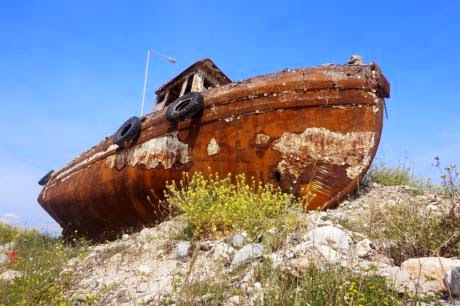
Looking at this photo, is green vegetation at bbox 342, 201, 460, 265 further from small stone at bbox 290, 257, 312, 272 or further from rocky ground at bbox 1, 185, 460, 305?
small stone at bbox 290, 257, 312, 272

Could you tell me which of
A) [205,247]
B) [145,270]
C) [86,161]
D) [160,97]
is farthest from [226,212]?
[160,97]

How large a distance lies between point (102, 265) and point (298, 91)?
3.90 m

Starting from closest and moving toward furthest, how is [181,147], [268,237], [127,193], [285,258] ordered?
[285,258], [268,237], [181,147], [127,193]

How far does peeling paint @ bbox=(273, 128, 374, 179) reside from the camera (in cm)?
614

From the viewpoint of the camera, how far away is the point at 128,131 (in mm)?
7891

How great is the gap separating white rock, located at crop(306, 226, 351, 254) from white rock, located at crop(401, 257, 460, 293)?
24.2 inches

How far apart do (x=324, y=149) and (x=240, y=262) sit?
299 cm

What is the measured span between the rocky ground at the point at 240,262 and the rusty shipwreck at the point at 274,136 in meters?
0.76

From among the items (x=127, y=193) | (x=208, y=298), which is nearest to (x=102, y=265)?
(x=127, y=193)

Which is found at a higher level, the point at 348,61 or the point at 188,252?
the point at 348,61

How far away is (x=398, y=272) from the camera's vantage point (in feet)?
9.77

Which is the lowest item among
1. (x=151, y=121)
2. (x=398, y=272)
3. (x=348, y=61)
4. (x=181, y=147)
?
(x=398, y=272)

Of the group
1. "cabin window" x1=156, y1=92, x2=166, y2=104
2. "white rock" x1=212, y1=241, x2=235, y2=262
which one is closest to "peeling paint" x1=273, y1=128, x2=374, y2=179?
"white rock" x1=212, y1=241, x2=235, y2=262

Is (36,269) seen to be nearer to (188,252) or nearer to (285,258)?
(188,252)
